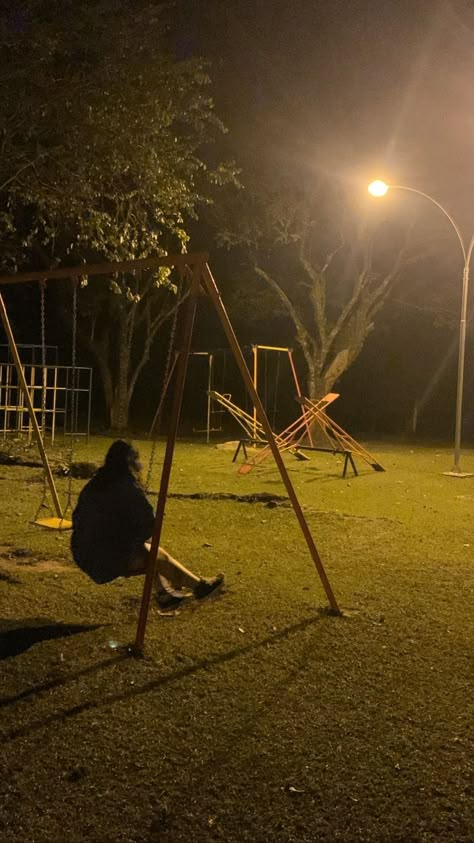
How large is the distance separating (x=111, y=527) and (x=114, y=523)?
3 cm

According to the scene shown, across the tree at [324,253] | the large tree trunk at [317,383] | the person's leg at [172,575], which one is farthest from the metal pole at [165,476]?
the large tree trunk at [317,383]

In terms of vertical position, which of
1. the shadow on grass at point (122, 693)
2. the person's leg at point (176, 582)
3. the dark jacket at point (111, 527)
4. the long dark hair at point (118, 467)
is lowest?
the shadow on grass at point (122, 693)

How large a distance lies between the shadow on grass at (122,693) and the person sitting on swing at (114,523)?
2.19 ft

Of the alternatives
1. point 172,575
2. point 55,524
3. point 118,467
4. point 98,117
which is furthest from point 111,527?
point 98,117

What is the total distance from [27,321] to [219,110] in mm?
13654

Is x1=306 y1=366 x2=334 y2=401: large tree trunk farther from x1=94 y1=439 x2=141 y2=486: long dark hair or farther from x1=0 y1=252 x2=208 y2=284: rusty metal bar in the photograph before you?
x1=94 y1=439 x2=141 y2=486: long dark hair

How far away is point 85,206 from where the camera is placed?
36.9ft

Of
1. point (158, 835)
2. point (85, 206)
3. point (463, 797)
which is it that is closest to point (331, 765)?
point (463, 797)

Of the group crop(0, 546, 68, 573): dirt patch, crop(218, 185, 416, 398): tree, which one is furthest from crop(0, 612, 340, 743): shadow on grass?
crop(218, 185, 416, 398): tree

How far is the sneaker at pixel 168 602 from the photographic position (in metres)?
5.75

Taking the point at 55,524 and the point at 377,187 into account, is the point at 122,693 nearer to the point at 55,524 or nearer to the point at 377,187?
the point at 55,524

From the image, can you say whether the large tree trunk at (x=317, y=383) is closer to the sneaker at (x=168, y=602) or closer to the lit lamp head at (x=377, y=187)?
the lit lamp head at (x=377, y=187)

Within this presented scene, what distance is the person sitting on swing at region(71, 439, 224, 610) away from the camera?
5301 millimetres

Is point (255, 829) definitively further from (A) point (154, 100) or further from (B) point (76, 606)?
(A) point (154, 100)
